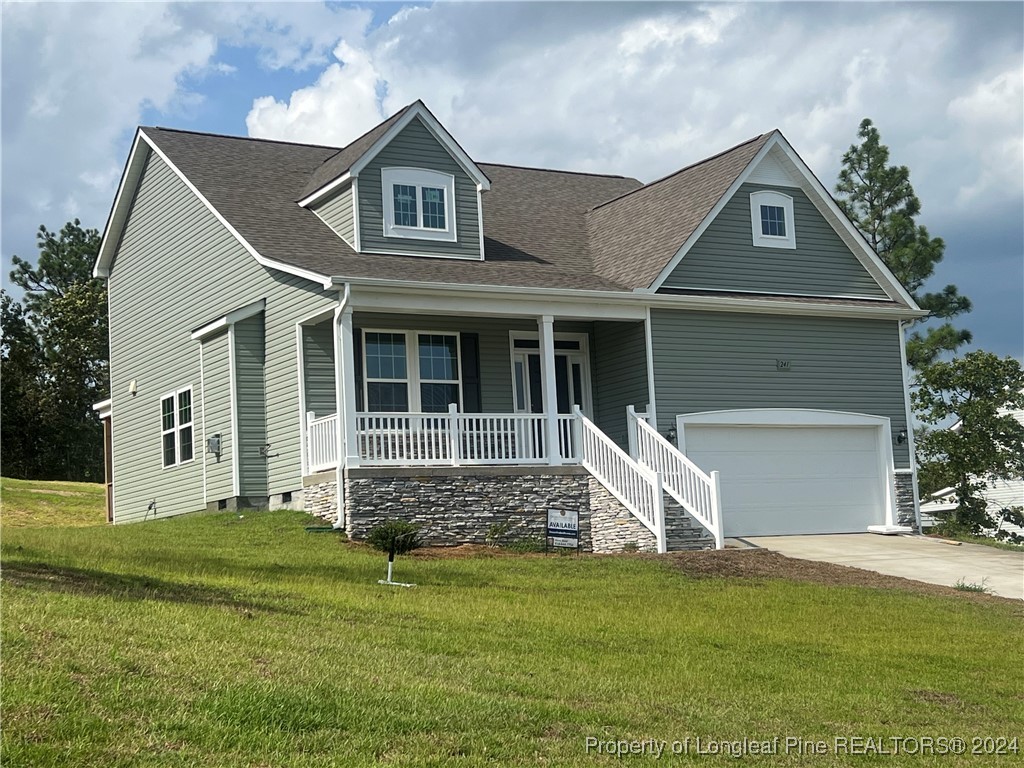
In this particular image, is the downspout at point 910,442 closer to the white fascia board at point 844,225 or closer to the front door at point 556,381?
the white fascia board at point 844,225

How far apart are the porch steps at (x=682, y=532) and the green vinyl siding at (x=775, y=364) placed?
276 centimetres

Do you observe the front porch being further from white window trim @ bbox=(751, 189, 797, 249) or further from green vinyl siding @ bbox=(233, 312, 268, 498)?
white window trim @ bbox=(751, 189, 797, 249)

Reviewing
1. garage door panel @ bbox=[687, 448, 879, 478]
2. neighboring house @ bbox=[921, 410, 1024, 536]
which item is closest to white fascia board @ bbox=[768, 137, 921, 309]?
garage door panel @ bbox=[687, 448, 879, 478]

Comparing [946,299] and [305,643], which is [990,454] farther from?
[305,643]

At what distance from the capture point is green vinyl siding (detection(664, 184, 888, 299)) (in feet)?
71.3

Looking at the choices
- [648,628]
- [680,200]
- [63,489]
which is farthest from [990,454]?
[63,489]

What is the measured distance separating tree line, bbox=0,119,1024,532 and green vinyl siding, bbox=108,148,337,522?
14666 millimetres

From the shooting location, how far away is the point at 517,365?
21.7 meters

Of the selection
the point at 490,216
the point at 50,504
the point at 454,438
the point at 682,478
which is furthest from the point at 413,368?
the point at 50,504

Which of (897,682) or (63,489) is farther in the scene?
(63,489)

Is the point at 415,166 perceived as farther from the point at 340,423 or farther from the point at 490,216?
the point at 340,423

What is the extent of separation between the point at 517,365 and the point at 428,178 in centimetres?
356

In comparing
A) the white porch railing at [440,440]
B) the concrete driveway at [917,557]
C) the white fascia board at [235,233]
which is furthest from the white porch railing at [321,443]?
the concrete driveway at [917,557]

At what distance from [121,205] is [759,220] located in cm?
1305
